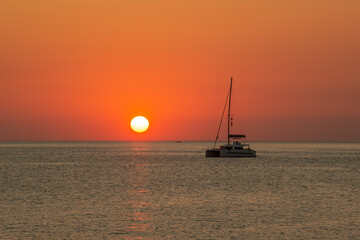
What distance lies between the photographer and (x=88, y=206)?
45.0 meters

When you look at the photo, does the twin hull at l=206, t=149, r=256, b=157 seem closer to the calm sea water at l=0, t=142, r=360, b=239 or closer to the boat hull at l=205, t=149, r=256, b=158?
the boat hull at l=205, t=149, r=256, b=158

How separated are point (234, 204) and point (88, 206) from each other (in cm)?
1370

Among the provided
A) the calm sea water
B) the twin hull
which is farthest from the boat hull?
the calm sea water

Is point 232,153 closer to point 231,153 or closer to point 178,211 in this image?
point 231,153

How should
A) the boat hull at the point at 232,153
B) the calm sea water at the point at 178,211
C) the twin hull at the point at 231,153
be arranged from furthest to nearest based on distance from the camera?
the twin hull at the point at 231,153 → the boat hull at the point at 232,153 → the calm sea water at the point at 178,211

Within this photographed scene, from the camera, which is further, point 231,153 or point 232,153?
point 231,153

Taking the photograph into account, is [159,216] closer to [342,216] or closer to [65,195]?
[342,216]

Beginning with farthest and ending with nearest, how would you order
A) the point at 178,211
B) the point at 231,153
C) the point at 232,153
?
the point at 231,153 → the point at 232,153 → the point at 178,211

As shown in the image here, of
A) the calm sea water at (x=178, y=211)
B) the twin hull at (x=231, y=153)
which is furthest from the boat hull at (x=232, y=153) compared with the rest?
the calm sea water at (x=178, y=211)

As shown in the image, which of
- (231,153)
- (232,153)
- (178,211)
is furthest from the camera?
(231,153)

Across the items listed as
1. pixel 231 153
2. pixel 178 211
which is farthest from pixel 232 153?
pixel 178 211

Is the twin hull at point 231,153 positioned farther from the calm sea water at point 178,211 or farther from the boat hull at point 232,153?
the calm sea water at point 178,211

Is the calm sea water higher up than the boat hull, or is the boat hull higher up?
the boat hull

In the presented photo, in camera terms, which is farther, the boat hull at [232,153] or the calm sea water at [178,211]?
the boat hull at [232,153]
